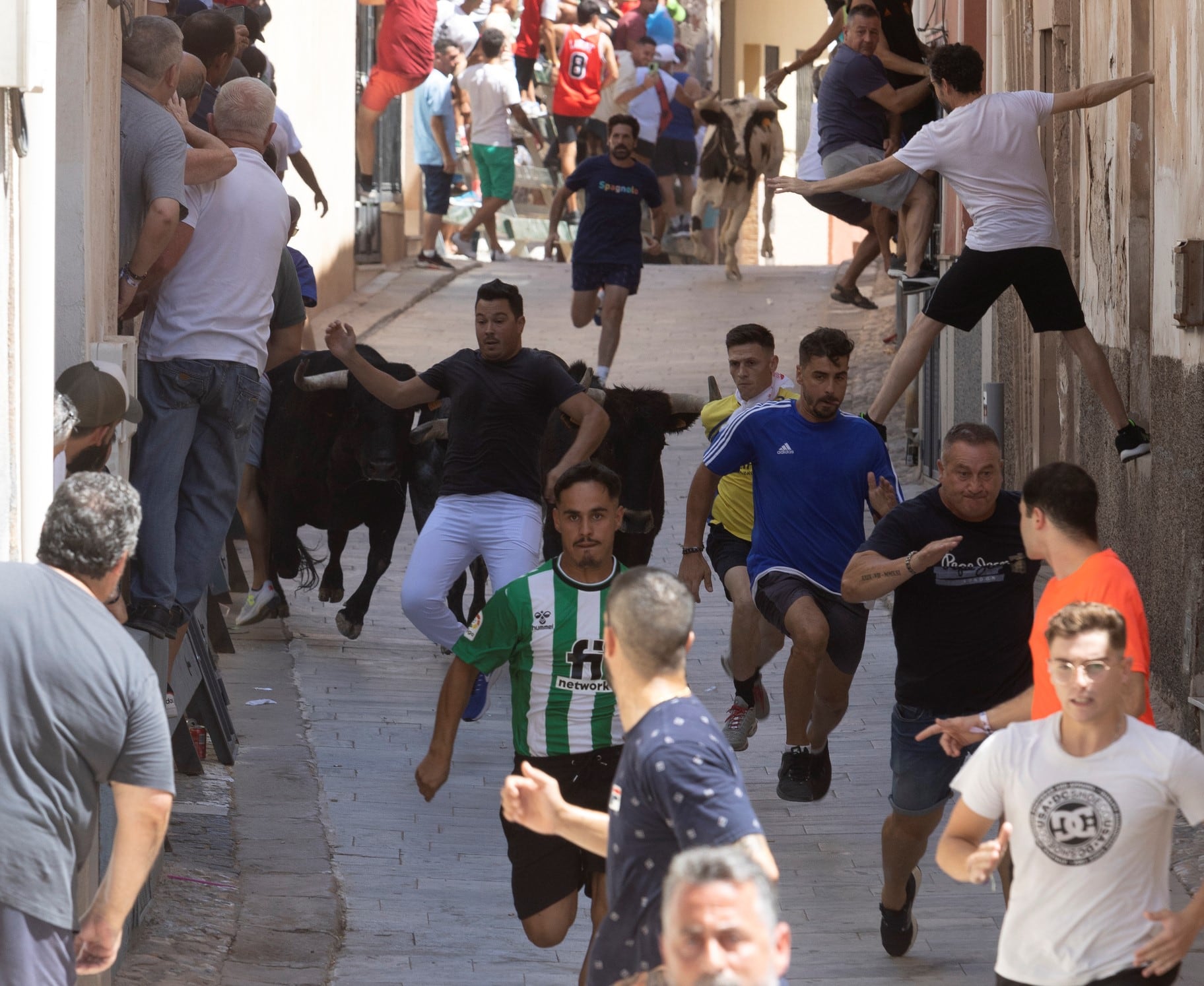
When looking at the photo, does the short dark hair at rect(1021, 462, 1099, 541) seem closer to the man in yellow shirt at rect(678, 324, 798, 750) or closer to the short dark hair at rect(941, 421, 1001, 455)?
the short dark hair at rect(941, 421, 1001, 455)

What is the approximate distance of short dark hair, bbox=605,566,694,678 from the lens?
4273mm

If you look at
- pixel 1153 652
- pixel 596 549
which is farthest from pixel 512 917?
pixel 1153 652

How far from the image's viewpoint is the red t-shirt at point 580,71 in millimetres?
22406

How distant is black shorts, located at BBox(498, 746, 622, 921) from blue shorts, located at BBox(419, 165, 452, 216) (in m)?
15.9

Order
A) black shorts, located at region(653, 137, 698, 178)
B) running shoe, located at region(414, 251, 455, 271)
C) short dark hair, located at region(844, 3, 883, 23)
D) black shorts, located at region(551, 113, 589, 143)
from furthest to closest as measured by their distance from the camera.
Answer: black shorts, located at region(653, 137, 698, 178) → black shorts, located at region(551, 113, 589, 143) → running shoe, located at region(414, 251, 455, 271) → short dark hair, located at region(844, 3, 883, 23)

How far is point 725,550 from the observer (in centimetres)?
932

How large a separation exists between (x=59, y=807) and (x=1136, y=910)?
2.34 metres

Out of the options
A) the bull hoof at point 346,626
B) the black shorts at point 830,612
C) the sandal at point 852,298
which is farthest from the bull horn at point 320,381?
the sandal at point 852,298

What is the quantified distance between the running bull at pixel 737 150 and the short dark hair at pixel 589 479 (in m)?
14.1

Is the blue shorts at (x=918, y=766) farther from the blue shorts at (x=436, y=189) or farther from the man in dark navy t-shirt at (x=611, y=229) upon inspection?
the blue shorts at (x=436, y=189)

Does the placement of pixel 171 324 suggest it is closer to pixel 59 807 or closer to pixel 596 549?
pixel 596 549

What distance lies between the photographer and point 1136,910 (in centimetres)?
451

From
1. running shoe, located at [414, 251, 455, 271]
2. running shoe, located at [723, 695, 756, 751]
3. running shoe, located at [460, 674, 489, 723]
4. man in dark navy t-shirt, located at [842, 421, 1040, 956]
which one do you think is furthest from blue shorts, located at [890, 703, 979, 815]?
running shoe, located at [414, 251, 455, 271]

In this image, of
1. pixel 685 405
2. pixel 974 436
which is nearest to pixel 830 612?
Result: pixel 974 436
